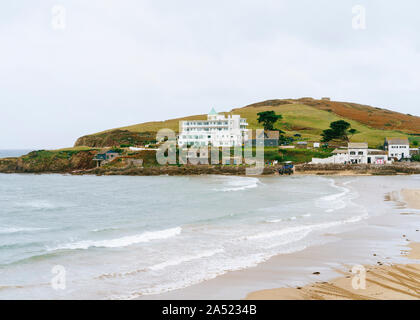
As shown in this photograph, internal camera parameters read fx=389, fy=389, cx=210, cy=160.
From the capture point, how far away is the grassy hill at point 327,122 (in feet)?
453

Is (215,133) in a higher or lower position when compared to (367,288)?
higher

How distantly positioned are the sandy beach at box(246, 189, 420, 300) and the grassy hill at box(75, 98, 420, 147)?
4292 inches

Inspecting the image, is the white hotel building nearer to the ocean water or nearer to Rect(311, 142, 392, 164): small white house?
Rect(311, 142, 392, 164): small white house

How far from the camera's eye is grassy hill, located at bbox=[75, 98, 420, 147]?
453 feet

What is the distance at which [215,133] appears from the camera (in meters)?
109

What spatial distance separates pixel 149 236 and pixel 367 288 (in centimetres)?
1409

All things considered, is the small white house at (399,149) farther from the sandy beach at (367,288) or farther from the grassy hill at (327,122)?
the sandy beach at (367,288)

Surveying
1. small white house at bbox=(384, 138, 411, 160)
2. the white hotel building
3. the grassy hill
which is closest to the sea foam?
the white hotel building

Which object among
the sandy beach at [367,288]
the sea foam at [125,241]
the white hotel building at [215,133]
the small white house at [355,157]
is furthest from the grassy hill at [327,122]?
the sandy beach at [367,288]

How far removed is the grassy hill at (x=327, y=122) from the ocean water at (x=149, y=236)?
89.8 m

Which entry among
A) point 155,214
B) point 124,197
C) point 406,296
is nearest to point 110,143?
point 124,197

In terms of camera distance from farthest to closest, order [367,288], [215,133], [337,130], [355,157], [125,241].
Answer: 1. [337,130]
2. [215,133]
3. [355,157]
4. [125,241]
5. [367,288]

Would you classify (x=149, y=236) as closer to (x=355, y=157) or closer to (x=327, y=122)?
(x=355, y=157)

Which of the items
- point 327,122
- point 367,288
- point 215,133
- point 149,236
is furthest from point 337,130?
point 367,288
